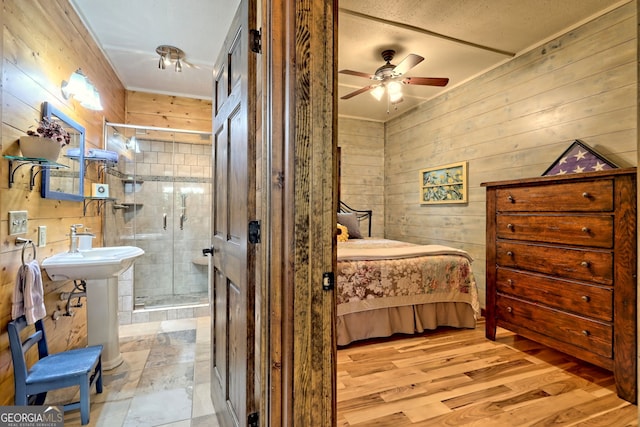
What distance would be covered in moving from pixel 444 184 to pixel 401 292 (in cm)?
181

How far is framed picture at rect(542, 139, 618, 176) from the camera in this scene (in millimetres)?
2363

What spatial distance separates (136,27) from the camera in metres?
2.44

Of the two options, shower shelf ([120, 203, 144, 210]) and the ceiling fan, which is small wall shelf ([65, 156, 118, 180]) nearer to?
shower shelf ([120, 203, 144, 210])

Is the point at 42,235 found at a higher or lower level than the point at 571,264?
higher

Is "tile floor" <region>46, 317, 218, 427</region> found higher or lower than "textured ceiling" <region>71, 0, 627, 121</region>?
lower

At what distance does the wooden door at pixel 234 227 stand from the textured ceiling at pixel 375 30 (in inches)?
38.1

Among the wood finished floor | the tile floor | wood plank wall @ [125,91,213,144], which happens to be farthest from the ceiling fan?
the tile floor

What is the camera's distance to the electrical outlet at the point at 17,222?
158 cm

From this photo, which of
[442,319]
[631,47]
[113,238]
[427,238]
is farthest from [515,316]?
[113,238]

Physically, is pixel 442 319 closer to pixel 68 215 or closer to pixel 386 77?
pixel 386 77

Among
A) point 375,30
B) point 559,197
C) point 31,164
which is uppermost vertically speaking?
point 375,30

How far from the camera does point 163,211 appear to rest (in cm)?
373

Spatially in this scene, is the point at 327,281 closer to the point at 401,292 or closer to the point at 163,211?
the point at 401,292

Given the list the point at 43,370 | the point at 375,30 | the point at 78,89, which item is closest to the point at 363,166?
the point at 375,30
